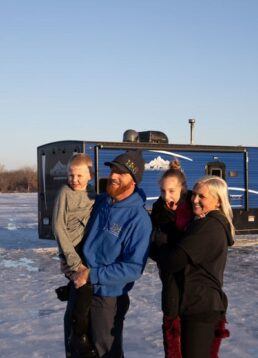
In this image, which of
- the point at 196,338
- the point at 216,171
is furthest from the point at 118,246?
the point at 216,171

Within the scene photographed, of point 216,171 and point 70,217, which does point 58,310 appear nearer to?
point 70,217

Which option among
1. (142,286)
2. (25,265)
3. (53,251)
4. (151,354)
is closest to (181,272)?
(151,354)

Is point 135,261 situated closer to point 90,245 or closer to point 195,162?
point 90,245

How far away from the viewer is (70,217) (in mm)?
3436

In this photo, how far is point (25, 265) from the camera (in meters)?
10.1

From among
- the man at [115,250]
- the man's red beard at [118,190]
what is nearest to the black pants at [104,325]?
the man at [115,250]

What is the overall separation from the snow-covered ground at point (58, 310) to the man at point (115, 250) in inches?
71.4

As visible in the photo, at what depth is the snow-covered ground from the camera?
199 inches

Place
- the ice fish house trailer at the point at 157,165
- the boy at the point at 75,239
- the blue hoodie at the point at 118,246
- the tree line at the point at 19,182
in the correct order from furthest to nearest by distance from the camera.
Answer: the tree line at the point at 19,182
the ice fish house trailer at the point at 157,165
the boy at the point at 75,239
the blue hoodie at the point at 118,246

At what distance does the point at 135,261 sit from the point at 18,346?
2.61m

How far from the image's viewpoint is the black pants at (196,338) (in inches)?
120

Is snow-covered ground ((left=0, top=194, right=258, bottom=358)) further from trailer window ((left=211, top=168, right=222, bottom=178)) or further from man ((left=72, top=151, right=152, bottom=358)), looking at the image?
trailer window ((left=211, top=168, right=222, bottom=178))

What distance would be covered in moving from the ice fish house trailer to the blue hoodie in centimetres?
763

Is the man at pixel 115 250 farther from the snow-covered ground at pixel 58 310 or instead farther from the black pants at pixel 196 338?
the snow-covered ground at pixel 58 310
